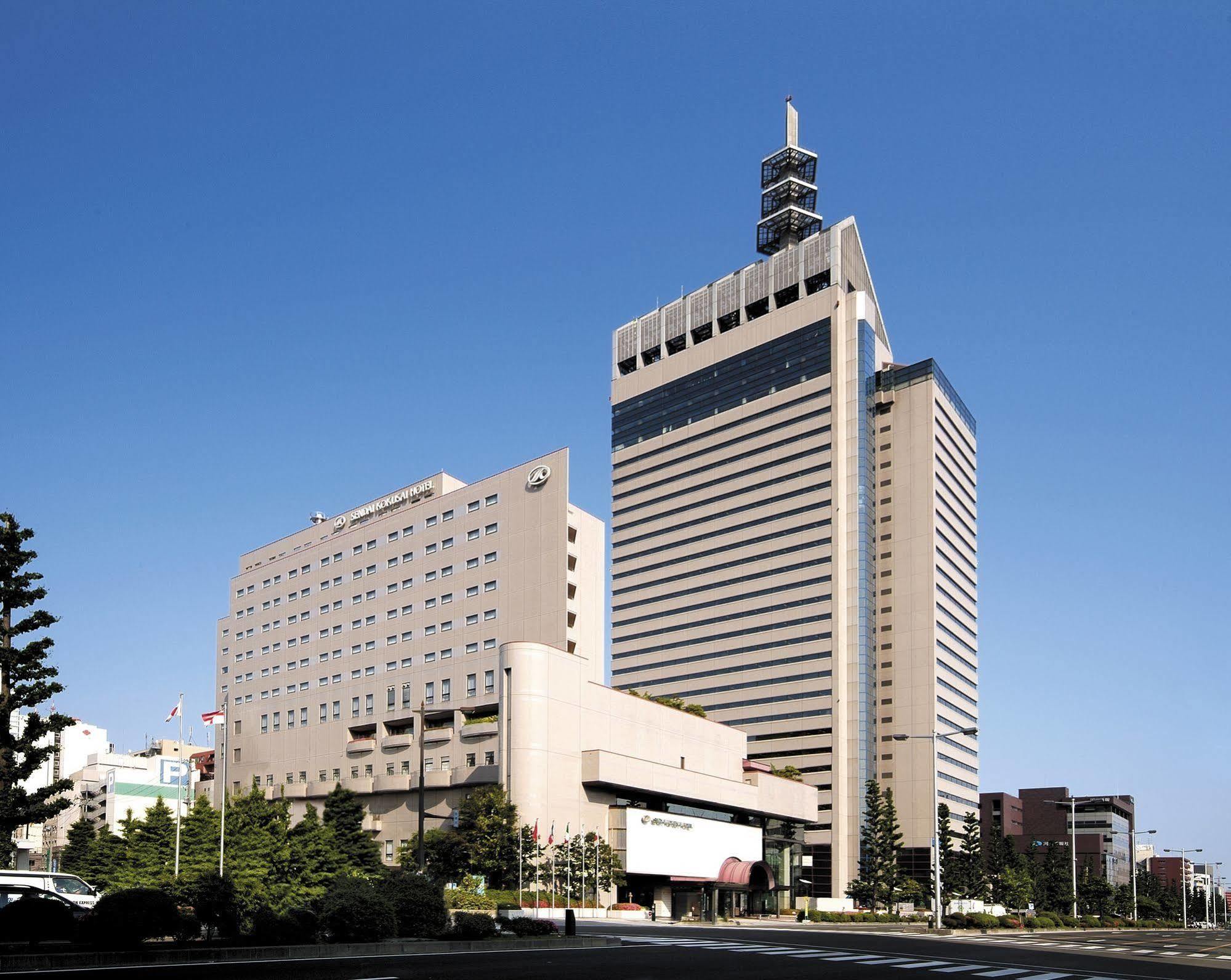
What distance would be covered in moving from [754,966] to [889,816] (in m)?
103

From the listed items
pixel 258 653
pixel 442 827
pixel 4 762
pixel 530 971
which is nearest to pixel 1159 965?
pixel 530 971

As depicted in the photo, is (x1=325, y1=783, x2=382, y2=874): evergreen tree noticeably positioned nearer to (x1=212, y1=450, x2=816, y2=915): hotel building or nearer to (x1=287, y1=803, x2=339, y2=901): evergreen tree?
(x1=287, y1=803, x2=339, y2=901): evergreen tree

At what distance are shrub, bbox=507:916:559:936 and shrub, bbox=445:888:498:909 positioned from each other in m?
22.5

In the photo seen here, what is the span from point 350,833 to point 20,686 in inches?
1678

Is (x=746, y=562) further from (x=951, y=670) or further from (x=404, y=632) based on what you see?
(x=404, y=632)

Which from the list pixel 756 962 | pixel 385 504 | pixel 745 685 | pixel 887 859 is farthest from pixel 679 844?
pixel 745 685

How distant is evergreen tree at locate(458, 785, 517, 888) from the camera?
263ft

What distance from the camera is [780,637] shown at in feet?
602

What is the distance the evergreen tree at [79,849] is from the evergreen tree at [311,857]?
34614mm

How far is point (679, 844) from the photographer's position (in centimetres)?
9631

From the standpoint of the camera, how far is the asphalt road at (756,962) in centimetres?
2445

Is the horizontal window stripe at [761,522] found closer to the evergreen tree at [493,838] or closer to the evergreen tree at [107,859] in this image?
the evergreen tree at [493,838]

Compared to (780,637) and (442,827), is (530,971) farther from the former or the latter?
(780,637)

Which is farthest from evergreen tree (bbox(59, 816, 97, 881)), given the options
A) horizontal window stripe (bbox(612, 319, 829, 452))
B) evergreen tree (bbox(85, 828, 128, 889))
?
horizontal window stripe (bbox(612, 319, 829, 452))
